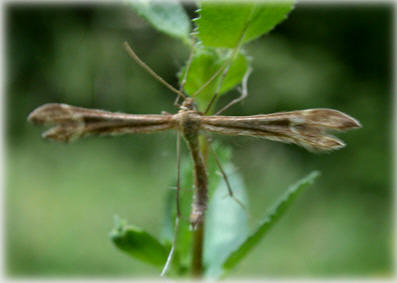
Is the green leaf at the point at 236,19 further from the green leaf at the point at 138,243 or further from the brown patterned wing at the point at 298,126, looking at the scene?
the green leaf at the point at 138,243

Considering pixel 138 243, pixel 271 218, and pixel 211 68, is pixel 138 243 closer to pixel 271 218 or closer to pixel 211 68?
pixel 271 218

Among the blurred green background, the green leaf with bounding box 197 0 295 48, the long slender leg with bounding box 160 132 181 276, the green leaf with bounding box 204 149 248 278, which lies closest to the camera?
the green leaf with bounding box 197 0 295 48

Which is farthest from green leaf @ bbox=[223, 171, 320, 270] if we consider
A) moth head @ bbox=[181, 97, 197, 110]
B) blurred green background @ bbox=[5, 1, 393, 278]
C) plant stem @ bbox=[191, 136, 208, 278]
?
blurred green background @ bbox=[5, 1, 393, 278]

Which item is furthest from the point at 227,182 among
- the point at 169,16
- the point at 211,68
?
the point at 169,16

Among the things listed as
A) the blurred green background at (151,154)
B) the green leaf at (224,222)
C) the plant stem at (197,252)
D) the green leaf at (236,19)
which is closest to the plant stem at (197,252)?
the plant stem at (197,252)

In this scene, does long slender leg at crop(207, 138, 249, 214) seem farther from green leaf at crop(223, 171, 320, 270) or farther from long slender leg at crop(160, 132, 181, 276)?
green leaf at crop(223, 171, 320, 270)

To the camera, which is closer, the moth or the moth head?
the moth
